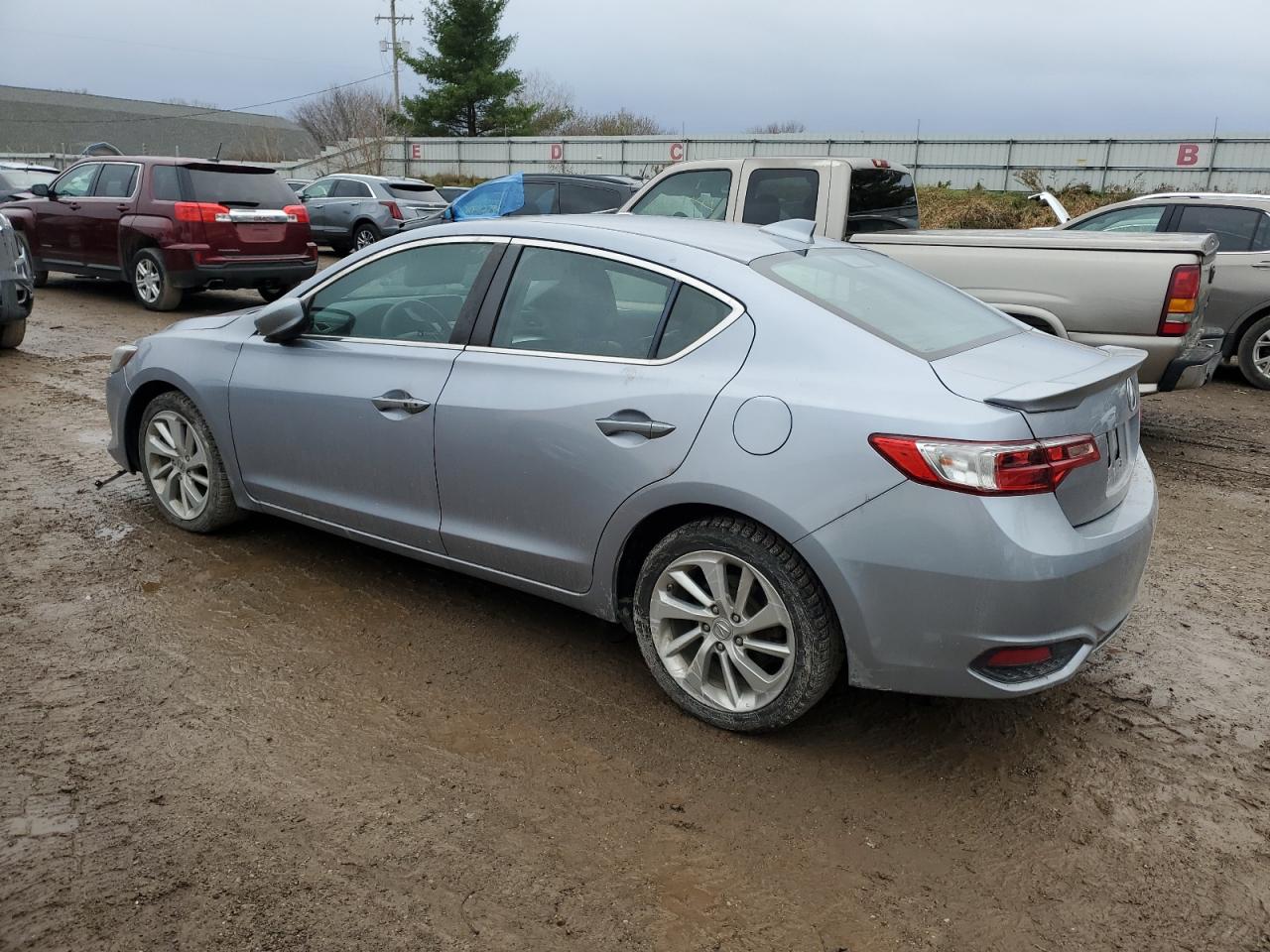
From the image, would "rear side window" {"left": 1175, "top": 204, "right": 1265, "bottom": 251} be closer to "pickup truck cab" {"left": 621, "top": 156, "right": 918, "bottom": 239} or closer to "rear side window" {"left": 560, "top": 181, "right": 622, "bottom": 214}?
"pickup truck cab" {"left": 621, "top": 156, "right": 918, "bottom": 239}

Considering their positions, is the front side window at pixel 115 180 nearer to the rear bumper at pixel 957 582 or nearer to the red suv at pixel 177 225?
the red suv at pixel 177 225

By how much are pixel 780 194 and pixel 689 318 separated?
17.6 feet

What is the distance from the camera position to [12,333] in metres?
9.41

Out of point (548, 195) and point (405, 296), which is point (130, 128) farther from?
point (405, 296)

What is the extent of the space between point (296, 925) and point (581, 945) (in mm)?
690

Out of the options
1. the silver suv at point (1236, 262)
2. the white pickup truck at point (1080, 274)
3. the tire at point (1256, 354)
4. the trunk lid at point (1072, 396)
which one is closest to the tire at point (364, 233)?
the white pickup truck at point (1080, 274)

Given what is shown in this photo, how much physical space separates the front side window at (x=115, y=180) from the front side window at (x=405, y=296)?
9.21 m

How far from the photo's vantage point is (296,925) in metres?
2.46

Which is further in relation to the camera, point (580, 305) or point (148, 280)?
point (148, 280)

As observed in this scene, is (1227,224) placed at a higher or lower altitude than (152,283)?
higher

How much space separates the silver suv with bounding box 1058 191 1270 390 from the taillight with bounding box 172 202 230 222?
31.8ft

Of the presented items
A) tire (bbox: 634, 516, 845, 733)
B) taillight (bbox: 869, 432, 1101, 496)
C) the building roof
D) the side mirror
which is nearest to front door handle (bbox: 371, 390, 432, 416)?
the side mirror

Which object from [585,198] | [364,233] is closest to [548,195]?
[585,198]

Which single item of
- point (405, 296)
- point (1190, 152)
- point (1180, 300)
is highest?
point (1190, 152)
